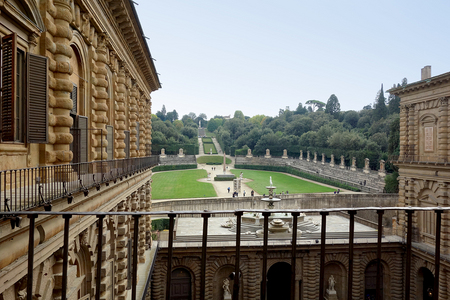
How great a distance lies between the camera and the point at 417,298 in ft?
74.0

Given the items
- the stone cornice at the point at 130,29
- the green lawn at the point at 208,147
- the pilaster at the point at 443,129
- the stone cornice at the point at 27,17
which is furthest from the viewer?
the green lawn at the point at 208,147

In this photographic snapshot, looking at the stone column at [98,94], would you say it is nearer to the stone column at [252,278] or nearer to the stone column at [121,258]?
the stone column at [121,258]

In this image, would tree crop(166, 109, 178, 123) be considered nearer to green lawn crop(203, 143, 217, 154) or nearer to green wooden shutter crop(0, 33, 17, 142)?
green lawn crop(203, 143, 217, 154)

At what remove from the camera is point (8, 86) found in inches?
221

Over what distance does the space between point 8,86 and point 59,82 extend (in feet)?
7.16

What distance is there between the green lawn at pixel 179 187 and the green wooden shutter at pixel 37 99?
115 ft

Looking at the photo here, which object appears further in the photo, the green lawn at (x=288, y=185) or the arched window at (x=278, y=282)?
the green lawn at (x=288, y=185)

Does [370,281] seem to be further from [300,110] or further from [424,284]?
[300,110]

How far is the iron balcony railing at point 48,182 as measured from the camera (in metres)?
5.01

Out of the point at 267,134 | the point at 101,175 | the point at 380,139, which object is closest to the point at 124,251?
the point at 101,175

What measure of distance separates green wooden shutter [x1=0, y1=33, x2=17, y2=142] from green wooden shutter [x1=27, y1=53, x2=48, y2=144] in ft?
2.59

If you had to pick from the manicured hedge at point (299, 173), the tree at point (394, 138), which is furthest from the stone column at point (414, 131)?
the manicured hedge at point (299, 173)

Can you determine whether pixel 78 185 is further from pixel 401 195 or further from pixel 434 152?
pixel 401 195

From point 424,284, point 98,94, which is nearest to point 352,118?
point 424,284
